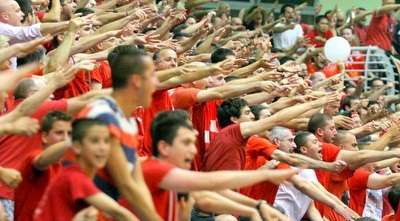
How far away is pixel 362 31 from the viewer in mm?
20609

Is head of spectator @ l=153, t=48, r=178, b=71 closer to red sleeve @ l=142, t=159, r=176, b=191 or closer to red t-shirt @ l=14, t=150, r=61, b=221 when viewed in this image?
red t-shirt @ l=14, t=150, r=61, b=221

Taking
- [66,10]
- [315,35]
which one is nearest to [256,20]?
[315,35]

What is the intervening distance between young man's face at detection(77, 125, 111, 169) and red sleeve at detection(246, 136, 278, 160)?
4.39 m

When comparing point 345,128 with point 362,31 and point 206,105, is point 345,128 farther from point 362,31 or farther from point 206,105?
point 362,31

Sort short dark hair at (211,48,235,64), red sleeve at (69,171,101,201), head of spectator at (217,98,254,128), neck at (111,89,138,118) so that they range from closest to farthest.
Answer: red sleeve at (69,171,101,201)
neck at (111,89,138,118)
head of spectator at (217,98,254,128)
short dark hair at (211,48,235,64)

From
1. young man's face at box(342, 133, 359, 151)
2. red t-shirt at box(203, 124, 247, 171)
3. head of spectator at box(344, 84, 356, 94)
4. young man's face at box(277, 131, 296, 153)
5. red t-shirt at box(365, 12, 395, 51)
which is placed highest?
red t-shirt at box(203, 124, 247, 171)

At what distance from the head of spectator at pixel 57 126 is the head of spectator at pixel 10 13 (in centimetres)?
277

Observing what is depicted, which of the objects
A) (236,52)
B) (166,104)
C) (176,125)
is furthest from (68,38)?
(236,52)

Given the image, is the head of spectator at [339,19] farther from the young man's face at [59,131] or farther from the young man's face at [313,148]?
the young man's face at [59,131]

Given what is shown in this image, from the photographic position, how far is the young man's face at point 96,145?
21.6 ft

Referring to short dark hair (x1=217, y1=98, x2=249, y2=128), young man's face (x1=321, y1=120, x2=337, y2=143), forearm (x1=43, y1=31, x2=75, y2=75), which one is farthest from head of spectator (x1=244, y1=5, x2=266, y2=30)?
forearm (x1=43, y1=31, x2=75, y2=75)

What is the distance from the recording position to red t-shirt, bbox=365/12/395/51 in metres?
20.2

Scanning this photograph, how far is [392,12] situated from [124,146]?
47.1 ft

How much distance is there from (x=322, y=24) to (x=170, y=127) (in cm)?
1285
